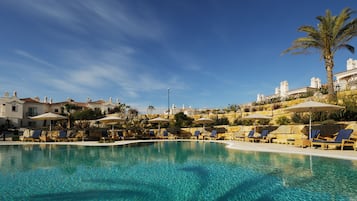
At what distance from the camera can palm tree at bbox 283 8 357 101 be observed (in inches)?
563

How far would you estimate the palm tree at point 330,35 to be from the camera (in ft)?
46.9

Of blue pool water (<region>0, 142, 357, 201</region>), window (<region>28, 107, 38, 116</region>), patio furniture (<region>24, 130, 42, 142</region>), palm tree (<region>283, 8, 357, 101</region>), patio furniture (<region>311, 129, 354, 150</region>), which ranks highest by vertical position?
palm tree (<region>283, 8, 357, 101</region>)

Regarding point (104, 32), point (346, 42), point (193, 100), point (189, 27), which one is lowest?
point (193, 100)

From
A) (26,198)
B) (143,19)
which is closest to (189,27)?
(143,19)

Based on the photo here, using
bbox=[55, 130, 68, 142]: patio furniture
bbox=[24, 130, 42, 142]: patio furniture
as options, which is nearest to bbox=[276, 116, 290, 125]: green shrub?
bbox=[55, 130, 68, 142]: patio furniture

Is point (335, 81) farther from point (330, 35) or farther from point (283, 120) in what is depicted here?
point (283, 120)

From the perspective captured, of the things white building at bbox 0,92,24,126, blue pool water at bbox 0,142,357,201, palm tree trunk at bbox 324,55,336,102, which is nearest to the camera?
blue pool water at bbox 0,142,357,201

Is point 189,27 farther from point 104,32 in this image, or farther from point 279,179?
point 279,179

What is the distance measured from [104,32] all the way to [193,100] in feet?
76.1

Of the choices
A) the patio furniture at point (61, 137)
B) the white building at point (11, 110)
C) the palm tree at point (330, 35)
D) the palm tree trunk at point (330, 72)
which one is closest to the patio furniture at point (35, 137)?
the patio furniture at point (61, 137)

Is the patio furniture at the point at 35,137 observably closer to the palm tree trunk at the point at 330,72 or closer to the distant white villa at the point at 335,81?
the palm tree trunk at the point at 330,72

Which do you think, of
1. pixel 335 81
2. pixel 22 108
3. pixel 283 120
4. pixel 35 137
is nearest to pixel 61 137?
pixel 35 137

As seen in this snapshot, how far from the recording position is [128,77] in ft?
89.0

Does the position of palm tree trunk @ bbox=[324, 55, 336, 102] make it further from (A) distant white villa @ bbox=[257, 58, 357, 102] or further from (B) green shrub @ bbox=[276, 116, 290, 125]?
(A) distant white villa @ bbox=[257, 58, 357, 102]
